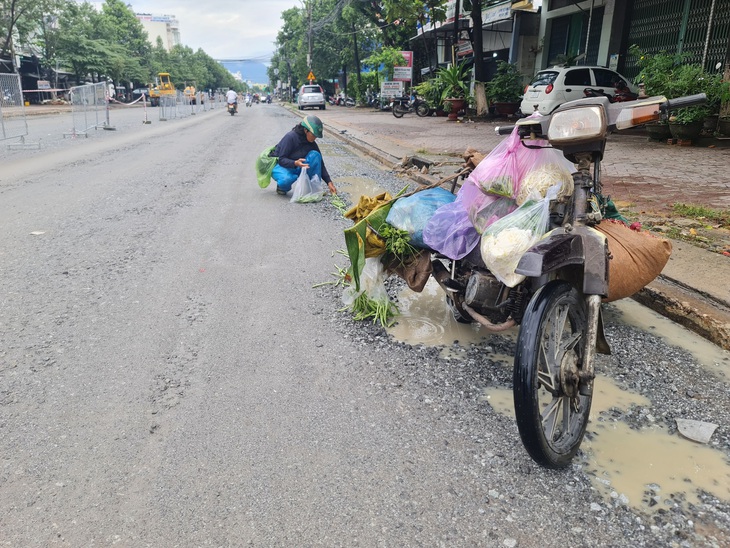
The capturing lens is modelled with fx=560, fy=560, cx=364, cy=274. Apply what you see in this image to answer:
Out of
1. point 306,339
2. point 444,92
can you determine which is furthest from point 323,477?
point 444,92

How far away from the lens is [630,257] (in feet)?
9.68

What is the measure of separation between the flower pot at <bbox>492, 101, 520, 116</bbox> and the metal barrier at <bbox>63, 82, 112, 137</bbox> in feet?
44.2

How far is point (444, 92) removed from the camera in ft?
70.3

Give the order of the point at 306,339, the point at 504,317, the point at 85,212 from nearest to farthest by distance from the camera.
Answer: the point at 504,317 → the point at 306,339 → the point at 85,212

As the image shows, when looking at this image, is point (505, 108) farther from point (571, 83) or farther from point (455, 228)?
point (455, 228)

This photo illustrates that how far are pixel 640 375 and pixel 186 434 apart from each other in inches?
90.0

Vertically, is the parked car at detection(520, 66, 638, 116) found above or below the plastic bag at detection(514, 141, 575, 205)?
above

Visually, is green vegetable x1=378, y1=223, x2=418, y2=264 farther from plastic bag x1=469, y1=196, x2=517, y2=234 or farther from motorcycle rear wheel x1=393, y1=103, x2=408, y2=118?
motorcycle rear wheel x1=393, y1=103, x2=408, y2=118

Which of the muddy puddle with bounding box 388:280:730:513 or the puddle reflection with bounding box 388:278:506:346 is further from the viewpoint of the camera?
the puddle reflection with bounding box 388:278:506:346

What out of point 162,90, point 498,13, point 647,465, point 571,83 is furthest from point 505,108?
point 162,90

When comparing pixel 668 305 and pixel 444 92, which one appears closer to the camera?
pixel 668 305

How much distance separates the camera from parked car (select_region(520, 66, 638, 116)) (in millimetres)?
14516

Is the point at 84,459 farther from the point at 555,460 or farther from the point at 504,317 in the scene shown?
the point at 504,317

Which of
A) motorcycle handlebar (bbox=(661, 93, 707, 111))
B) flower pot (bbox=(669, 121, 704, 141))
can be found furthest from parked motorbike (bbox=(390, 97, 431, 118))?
motorcycle handlebar (bbox=(661, 93, 707, 111))
